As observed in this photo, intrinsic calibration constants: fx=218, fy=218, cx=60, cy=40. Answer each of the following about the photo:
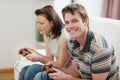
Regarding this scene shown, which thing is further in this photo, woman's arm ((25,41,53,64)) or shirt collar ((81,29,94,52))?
woman's arm ((25,41,53,64))

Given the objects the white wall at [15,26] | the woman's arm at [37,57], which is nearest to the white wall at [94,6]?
the white wall at [15,26]

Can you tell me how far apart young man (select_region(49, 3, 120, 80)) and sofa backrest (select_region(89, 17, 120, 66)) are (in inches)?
15.4

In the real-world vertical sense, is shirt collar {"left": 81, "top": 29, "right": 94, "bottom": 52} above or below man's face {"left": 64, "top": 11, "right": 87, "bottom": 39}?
below

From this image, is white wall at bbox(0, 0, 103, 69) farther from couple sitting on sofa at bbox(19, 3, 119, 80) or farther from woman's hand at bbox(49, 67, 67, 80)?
woman's hand at bbox(49, 67, 67, 80)

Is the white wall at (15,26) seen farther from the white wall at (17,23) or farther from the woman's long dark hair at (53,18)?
the woman's long dark hair at (53,18)

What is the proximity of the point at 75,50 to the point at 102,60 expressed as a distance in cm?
24

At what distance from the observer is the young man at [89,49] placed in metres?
1.19

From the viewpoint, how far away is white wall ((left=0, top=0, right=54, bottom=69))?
2.79 metres

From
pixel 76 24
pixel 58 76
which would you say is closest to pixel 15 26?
pixel 58 76

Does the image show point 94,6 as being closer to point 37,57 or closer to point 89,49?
point 37,57

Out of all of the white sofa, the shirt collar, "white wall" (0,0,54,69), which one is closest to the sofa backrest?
the white sofa

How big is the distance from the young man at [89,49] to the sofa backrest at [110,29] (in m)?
0.39

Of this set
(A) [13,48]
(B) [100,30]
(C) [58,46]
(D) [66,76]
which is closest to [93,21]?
(B) [100,30]

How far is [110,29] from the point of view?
172 centimetres
